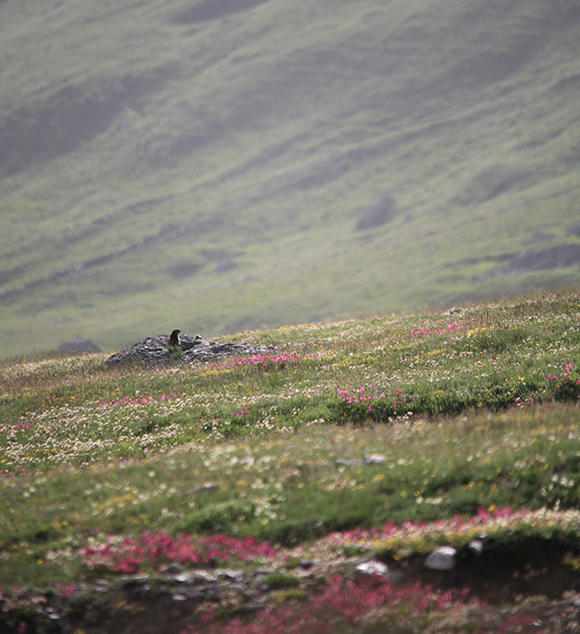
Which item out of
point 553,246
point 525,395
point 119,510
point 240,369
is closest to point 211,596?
point 119,510

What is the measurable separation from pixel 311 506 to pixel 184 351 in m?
20.4

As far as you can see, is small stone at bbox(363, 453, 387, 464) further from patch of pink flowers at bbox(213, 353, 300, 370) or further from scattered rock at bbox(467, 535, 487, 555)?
patch of pink flowers at bbox(213, 353, 300, 370)

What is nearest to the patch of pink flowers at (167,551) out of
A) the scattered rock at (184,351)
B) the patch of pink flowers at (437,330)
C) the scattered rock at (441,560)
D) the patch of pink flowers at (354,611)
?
the patch of pink flowers at (354,611)

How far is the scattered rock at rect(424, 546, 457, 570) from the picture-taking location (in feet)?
31.2

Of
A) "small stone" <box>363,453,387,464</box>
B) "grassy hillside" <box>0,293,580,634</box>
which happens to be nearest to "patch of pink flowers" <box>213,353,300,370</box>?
"grassy hillside" <box>0,293,580,634</box>

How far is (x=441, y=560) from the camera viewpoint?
952cm

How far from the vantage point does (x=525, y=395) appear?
16438 millimetres

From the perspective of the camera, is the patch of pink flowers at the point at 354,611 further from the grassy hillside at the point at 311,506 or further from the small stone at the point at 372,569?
the small stone at the point at 372,569

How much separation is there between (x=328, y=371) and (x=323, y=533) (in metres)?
11.9

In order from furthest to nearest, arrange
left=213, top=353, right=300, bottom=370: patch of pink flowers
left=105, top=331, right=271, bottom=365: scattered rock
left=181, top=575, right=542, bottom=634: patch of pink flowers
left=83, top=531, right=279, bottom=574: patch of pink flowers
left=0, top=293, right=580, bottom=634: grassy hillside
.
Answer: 1. left=105, top=331, right=271, bottom=365: scattered rock
2. left=213, top=353, right=300, bottom=370: patch of pink flowers
3. left=83, top=531, right=279, bottom=574: patch of pink flowers
4. left=0, top=293, right=580, bottom=634: grassy hillside
5. left=181, top=575, right=542, bottom=634: patch of pink flowers

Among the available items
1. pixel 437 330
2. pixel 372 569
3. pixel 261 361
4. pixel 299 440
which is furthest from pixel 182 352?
pixel 372 569

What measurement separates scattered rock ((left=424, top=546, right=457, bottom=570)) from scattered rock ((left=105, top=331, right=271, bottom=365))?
18749mm

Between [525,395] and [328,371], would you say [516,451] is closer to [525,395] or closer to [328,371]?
[525,395]

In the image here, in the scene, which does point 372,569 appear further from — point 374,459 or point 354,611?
point 374,459
